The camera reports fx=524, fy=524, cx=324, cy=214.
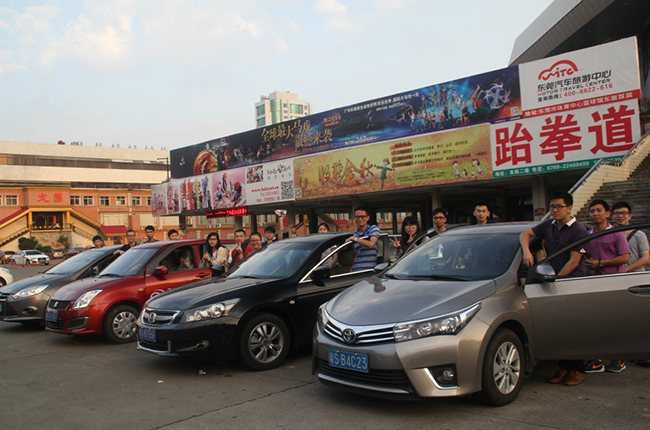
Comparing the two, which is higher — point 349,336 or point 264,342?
point 349,336

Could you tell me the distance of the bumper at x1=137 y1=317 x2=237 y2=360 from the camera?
555 cm

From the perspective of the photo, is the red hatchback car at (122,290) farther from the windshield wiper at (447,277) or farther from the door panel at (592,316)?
the door panel at (592,316)

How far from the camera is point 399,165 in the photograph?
1158 inches

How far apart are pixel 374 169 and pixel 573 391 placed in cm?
2635

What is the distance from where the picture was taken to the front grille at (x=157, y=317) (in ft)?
18.9

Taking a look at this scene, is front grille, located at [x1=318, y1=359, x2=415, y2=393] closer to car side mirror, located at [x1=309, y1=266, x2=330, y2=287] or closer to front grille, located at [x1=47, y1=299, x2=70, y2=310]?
car side mirror, located at [x1=309, y1=266, x2=330, y2=287]

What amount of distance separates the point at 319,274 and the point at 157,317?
1916 mm

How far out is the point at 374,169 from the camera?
30641mm

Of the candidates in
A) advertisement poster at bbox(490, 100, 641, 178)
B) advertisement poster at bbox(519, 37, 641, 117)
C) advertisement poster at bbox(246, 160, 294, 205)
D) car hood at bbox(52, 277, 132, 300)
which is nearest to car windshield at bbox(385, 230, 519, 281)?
car hood at bbox(52, 277, 132, 300)

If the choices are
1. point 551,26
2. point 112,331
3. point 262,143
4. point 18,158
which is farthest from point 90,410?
point 18,158


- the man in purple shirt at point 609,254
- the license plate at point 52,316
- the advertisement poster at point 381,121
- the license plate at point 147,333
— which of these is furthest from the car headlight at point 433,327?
the advertisement poster at point 381,121

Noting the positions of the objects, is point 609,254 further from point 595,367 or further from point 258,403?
point 258,403

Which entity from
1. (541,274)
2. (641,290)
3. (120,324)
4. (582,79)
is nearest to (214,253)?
(120,324)

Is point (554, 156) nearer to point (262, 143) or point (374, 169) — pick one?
point (374, 169)
